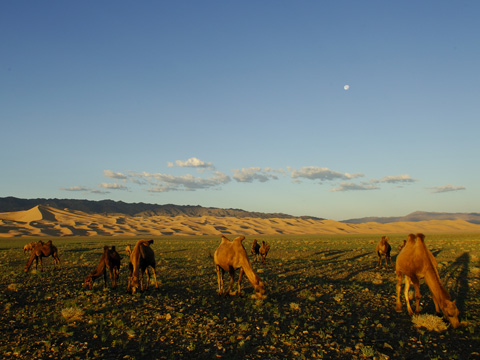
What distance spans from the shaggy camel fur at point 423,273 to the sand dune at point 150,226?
94572mm

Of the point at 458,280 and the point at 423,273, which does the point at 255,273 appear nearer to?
the point at 423,273

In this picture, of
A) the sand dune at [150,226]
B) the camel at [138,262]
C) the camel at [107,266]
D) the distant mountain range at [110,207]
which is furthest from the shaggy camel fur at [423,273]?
the distant mountain range at [110,207]

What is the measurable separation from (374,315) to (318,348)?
345 centimetres

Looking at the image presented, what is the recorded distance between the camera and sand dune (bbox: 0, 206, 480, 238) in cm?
9644

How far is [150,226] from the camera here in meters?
120

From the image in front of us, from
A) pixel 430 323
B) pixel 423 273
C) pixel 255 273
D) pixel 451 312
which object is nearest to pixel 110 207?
pixel 255 273

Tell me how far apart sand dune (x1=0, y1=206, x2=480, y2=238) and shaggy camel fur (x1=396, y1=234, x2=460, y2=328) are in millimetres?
94572

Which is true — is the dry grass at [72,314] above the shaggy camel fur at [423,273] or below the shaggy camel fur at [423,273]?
below

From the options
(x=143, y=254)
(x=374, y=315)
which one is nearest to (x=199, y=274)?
(x=143, y=254)

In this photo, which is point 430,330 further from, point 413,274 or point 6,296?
point 6,296

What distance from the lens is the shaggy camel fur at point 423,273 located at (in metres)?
8.15

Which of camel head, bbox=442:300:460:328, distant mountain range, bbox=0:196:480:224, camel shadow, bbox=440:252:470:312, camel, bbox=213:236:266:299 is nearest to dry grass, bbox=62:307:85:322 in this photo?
camel, bbox=213:236:266:299

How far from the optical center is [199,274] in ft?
60.4

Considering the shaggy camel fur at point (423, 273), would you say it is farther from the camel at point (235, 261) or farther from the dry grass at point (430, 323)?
the camel at point (235, 261)
